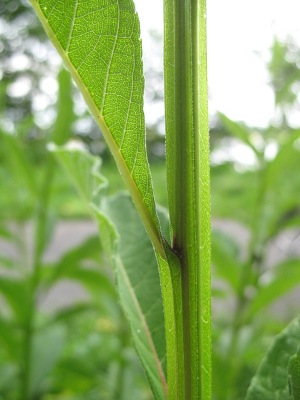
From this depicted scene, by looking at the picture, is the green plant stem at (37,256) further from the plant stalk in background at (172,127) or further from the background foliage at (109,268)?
the plant stalk in background at (172,127)

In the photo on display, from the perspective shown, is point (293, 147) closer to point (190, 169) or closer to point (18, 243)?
point (18, 243)

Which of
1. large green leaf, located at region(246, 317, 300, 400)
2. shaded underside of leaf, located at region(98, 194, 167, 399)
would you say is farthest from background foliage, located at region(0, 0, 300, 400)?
large green leaf, located at region(246, 317, 300, 400)

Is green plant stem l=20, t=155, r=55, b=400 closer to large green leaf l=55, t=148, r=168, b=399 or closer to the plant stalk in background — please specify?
large green leaf l=55, t=148, r=168, b=399

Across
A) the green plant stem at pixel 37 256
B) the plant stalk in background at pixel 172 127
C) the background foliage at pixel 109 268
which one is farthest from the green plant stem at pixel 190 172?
the green plant stem at pixel 37 256

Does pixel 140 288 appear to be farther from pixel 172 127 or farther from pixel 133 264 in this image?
pixel 172 127

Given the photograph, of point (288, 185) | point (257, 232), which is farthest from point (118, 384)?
point (288, 185)

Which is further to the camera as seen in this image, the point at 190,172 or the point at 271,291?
the point at 271,291

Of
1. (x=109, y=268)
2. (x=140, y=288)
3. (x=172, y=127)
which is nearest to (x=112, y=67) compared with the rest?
(x=172, y=127)
